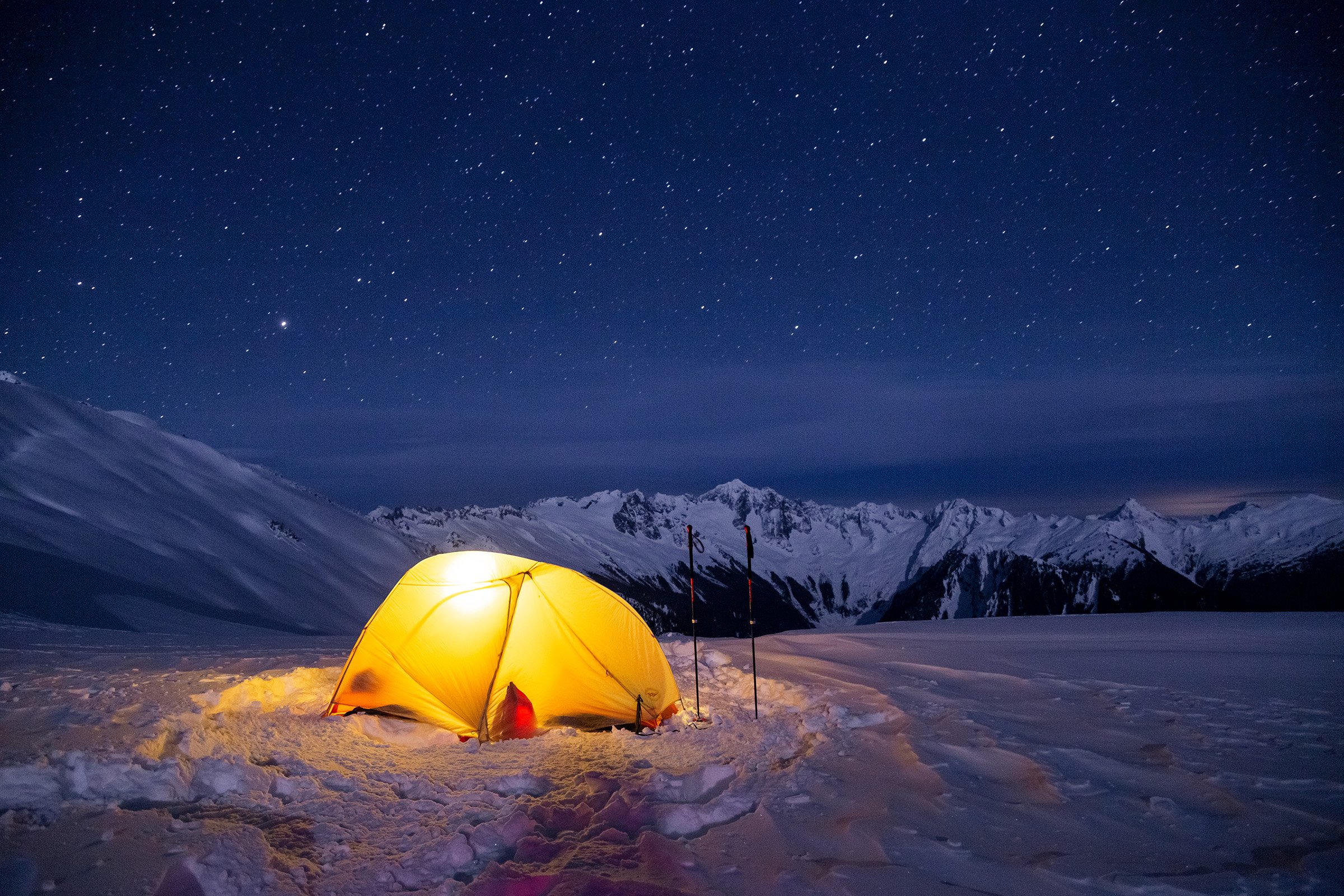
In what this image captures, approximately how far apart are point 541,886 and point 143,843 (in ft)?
7.85

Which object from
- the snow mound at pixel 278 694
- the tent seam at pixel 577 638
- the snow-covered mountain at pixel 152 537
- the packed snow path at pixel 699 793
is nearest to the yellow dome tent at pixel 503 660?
the tent seam at pixel 577 638

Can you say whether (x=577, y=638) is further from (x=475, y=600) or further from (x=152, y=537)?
(x=152, y=537)

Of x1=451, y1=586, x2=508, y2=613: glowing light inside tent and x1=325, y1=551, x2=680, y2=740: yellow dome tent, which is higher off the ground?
x1=451, y1=586, x2=508, y2=613: glowing light inside tent

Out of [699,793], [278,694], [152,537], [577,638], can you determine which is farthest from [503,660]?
[152,537]

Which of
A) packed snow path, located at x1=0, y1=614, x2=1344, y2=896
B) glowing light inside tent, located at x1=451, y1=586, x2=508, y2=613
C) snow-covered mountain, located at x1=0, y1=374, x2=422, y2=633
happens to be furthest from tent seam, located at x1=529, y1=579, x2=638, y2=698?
snow-covered mountain, located at x1=0, y1=374, x2=422, y2=633

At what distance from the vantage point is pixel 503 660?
23.9ft

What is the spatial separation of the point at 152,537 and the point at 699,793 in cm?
2457

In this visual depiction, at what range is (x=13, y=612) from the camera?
44.0 ft

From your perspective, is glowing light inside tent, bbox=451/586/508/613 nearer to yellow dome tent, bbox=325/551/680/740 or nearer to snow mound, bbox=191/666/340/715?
yellow dome tent, bbox=325/551/680/740

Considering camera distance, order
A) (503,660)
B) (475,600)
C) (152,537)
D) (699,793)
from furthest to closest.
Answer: (152,537) → (475,600) → (503,660) → (699,793)

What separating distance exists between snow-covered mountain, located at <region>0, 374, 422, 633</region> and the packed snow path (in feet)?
28.3

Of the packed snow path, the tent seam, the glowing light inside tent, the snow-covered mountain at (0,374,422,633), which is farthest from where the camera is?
the snow-covered mountain at (0,374,422,633)

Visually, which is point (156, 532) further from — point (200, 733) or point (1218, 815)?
point (1218, 815)

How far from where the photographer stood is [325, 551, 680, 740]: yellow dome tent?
281 inches
